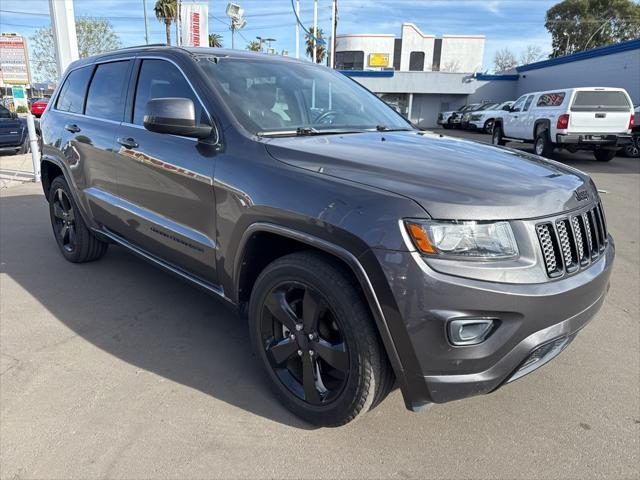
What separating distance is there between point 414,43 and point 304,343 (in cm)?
6983

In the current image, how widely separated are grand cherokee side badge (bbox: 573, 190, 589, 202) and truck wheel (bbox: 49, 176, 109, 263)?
12.8 ft

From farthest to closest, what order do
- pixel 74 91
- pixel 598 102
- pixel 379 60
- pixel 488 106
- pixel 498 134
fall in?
pixel 379 60
pixel 488 106
pixel 498 134
pixel 598 102
pixel 74 91

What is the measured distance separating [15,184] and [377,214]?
9486 millimetres

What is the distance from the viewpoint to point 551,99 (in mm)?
13648

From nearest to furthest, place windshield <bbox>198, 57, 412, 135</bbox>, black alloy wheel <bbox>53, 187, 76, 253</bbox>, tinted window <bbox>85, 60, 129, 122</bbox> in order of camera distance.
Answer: windshield <bbox>198, 57, 412, 135</bbox>, tinted window <bbox>85, 60, 129, 122</bbox>, black alloy wheel <bbox>53, 187, 76, 253</bbox>

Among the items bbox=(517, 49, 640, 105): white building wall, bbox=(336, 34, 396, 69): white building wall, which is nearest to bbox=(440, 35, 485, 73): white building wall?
bbox=(336, 34, 396, 69): white building wall

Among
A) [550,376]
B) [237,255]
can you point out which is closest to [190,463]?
[237,255]

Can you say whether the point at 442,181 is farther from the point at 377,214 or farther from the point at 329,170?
the point at 329,170

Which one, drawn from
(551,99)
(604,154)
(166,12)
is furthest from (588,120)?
(166,12)

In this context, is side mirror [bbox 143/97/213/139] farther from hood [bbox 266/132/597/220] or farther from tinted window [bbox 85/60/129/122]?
tinted window [bbox 85/60/129/122]

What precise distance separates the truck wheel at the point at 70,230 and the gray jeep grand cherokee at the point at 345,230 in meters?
1.20

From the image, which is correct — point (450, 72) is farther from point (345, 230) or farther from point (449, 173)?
point (345, 230)

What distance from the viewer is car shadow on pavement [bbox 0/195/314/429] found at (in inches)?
113

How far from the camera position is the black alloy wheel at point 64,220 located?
470cm
